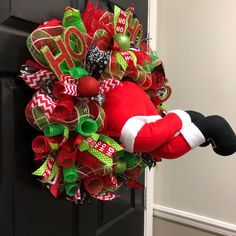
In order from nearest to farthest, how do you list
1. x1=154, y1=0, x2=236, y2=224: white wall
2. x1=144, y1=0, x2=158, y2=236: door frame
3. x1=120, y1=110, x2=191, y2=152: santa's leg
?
x1=120, y1=110, x2=191, y2=152: santa's leg → x1=154, y1=0, x2=236, y2=224: white wall → x1=144, y1=0, x2=158, y2=236: door frame

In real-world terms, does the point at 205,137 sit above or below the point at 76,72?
below

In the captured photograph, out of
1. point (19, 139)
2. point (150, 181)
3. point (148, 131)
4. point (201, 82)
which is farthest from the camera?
point (150, 181)

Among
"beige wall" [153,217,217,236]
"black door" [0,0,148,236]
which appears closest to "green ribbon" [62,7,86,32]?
"black door" [0,0,148,236]

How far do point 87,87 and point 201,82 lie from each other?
81 centimetres

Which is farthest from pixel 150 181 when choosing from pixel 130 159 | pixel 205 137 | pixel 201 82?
pixel 205 137

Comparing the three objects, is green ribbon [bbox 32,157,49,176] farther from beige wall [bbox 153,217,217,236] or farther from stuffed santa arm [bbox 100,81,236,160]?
beige wall [bbox 153,217,217,236]

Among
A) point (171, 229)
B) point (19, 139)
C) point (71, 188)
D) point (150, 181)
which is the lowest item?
point (171, 229)

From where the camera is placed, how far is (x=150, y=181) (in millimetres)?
1438

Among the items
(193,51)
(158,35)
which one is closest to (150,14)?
(158,35)

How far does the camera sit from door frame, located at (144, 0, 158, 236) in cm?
136

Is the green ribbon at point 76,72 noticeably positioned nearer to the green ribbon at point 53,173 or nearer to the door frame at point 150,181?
the green ribbon at point 53,173

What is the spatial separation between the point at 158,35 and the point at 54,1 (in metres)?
0.73

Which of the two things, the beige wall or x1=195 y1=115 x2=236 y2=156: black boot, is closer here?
x1=195 y1=115 x2=236 y2=156: black boot

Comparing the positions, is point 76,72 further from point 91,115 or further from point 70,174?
point 70,174
